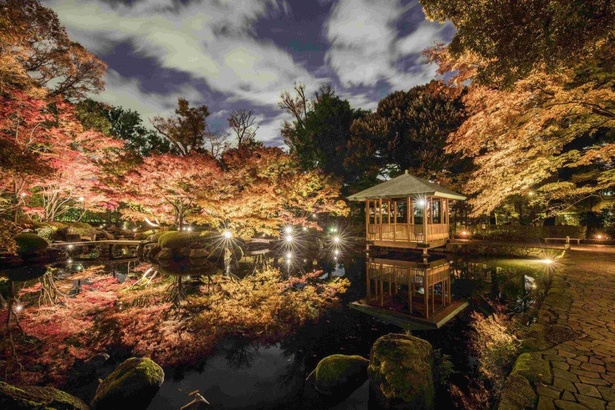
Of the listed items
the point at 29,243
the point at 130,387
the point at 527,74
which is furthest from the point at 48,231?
the point at 527,74

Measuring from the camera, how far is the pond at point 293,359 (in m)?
4.11

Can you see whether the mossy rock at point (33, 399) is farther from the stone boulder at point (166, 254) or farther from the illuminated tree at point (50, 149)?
the stone boulder at point (166, 254)

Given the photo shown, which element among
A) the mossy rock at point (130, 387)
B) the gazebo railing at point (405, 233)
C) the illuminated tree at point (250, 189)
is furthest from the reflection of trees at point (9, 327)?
the gazebo railing at point (405, 233)

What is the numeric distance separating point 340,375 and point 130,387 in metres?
3.04

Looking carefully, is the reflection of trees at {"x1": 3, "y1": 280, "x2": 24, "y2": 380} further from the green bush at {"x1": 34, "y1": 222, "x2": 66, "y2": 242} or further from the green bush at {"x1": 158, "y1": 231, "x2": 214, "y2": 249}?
the green bush at {"x1": 34, "y1": 222, "x2": 66, "y2": 242}

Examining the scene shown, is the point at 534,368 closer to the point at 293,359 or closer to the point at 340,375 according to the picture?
the point at 340,375

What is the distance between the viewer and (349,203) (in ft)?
84.8

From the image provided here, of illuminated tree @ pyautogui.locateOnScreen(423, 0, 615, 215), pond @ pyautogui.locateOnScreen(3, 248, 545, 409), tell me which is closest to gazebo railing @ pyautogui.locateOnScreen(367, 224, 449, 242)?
illuminated tree @ pyautogui.locateOnScreen(423, 0, 615, 215)

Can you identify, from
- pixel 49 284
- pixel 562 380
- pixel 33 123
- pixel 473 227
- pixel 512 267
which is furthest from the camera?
pixel 473 227

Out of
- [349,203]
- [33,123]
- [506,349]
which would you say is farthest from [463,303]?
[33,123]

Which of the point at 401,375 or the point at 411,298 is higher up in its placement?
the point at 401,375

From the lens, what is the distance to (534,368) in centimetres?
344

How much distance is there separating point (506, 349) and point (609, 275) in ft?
23.5

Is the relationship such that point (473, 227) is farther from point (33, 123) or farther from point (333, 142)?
point (33, 123)
